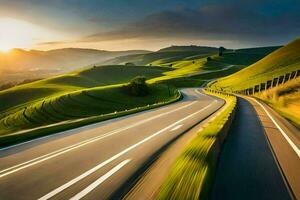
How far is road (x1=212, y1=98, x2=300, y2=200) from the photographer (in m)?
7.47

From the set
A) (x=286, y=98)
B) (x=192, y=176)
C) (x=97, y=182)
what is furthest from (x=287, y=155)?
(x=286, y=98)

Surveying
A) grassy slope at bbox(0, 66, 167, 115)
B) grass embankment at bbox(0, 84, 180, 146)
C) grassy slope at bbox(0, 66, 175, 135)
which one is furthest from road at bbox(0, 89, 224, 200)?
grassy slope at bbox(0, 66, 167, 115)

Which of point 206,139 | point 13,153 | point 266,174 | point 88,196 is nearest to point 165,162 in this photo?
point 206,139

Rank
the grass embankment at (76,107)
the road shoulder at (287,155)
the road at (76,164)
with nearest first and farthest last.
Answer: the road at (76,164) → the road shoulder at (287,155) → the grass embankment at (76,107)

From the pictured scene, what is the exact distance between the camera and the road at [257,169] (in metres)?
7.47

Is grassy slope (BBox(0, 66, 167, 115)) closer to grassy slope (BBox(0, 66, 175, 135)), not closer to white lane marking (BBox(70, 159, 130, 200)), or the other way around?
grassy slope (BBox(0, 66, 175, 135))

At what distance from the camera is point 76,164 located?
33.0 feet

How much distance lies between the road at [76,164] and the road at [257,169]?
248 cm

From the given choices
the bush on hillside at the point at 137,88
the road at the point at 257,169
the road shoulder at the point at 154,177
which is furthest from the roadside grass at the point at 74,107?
the road at the point at 257,169

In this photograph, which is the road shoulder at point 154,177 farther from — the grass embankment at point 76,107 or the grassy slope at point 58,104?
the grassy slope at point 58,104

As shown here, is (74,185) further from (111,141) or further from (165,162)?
(111,141)

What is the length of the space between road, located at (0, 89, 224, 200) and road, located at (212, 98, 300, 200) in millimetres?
2482

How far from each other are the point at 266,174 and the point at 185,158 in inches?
90.0

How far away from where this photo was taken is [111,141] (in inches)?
573
